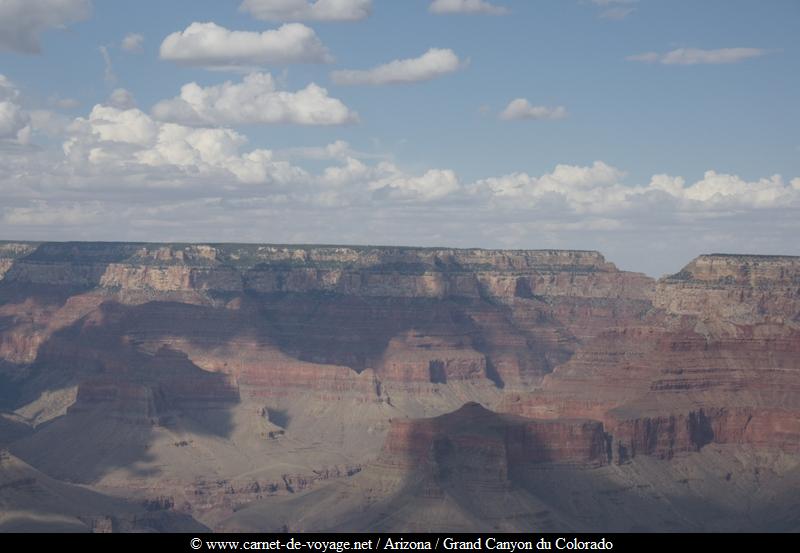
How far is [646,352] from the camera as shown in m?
174

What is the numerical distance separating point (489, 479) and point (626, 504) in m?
14.3

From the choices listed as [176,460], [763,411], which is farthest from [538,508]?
[176,460]

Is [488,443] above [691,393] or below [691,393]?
below

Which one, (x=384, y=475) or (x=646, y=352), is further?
(x=646, y=352)

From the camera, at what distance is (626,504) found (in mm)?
142000

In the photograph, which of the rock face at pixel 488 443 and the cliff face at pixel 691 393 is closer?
the rock face at pixel 488 443

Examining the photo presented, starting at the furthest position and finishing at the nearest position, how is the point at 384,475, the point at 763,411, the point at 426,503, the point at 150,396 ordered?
the point at 150,396, the point at 763,411, the point at 384,475, the point at 426,503

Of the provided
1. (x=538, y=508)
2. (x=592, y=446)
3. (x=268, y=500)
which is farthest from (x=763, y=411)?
(x=268, y=500)

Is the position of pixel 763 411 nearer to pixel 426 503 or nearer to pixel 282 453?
pixel 426 503

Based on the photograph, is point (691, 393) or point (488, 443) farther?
point (691, 393)

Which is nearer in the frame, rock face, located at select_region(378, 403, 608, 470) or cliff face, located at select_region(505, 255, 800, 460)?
rock face, located at select_region(378, 403, 608, 470)

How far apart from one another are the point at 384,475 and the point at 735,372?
4483 cm
